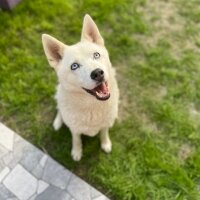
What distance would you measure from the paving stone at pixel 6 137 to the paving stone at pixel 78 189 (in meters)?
0.61

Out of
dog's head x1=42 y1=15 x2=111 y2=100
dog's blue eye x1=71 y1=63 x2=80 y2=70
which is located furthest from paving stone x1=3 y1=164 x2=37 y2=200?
dog's blue eye x1=71 y1=63 x2=80 y2=70

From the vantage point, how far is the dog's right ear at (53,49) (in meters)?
2.42

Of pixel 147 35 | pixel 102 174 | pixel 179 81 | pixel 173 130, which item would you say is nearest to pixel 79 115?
pixel 102 174

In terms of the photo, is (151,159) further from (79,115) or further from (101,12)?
(101,12)

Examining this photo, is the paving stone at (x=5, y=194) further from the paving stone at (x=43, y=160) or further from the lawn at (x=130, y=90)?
the lawn at (x=130, y=90)

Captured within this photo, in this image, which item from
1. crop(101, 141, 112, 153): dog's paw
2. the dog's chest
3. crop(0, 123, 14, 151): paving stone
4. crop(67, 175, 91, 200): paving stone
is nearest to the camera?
the dog's chest

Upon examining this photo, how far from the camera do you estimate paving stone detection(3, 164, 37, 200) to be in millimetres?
2996

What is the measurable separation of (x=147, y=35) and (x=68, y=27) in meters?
0.79

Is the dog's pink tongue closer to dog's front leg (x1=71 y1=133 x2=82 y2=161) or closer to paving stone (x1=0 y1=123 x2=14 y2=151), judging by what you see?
dog's front leg (x1=71 y1=133 x2=82 y2=161)

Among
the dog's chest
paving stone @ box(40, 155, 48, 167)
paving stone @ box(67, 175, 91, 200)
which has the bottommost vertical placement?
paving stone @ box(67, 175, 91, 200)

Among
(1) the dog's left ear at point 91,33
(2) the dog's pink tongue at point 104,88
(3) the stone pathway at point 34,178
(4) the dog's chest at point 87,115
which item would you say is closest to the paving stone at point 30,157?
(3) the stone pathway at point 34,178

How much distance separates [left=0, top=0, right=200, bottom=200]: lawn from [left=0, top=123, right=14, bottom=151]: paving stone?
7cm

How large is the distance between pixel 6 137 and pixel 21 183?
45cm

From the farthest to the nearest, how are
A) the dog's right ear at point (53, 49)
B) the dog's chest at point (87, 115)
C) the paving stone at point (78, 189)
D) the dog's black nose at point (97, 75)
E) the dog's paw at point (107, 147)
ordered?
the dog's paw at point (107, 147) < the paving stone at point (78, 189) < the dog's chest at point (87, 115) < the dog's right ear at point (53, 49) < the dog's black nose at point (97, 75)
